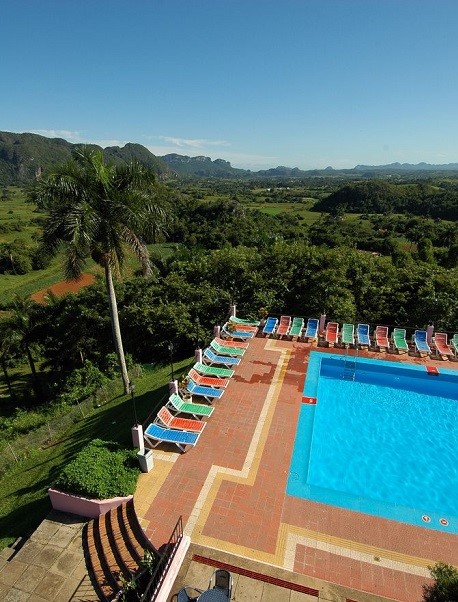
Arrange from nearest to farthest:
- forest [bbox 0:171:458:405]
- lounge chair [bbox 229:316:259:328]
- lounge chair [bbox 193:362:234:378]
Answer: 1. lounge chair [bbox 193:362:234:378]
2. lounge chair [bbox 229:316:259:328]
3. forest [bbox 0:171:458:405]

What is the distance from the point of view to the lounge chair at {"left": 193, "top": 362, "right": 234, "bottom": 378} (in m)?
15.2

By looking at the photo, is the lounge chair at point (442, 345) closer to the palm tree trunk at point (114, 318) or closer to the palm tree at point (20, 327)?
the palm tree trunk at point (114, 318)

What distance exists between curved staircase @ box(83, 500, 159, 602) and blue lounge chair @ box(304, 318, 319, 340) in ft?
39.0

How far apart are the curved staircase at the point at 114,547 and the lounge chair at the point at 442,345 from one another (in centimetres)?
1478

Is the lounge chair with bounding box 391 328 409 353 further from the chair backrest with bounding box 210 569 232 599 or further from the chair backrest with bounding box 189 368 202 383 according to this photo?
the chair backrest with bounding box 210 569 232 599

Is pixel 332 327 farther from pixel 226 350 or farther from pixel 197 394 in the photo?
pixel 197 394

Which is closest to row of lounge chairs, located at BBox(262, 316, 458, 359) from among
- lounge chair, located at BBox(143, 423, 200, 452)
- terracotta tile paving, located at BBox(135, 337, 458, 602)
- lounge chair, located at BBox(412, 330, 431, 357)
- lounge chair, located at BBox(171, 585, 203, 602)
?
lounge chair, located at BBox(412, 330, 431, 357)

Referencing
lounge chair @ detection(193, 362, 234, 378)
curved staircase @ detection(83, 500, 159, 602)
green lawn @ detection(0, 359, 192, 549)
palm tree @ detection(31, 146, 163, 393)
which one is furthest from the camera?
lounge chair @ detection(193, 362, 234, 378)

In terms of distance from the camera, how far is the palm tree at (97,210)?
13.2 m

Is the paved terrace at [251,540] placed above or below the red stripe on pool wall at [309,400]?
above

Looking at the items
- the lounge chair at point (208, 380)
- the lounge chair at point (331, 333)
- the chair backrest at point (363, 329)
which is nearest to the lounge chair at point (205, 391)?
the lounge chair at point (208, 380)

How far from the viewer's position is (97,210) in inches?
541

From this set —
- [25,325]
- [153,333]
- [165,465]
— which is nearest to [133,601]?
[165,465]

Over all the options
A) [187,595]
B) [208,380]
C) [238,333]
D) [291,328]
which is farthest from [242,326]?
[187,595]
